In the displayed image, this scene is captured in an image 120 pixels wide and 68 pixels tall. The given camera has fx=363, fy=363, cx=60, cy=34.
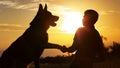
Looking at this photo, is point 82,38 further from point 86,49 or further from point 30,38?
point 30,38

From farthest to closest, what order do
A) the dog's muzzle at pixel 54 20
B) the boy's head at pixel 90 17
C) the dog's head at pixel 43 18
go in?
the dog's muzzle at pixel 54 20 → the dog's head at pixel 43 18 → the boy's head at pixel 90 17

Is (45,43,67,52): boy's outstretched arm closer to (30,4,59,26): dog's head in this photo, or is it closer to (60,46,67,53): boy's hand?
(60,46,67,53): boy's hand

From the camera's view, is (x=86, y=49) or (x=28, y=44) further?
(x=28, y=44)

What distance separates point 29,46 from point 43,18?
43.5 inches

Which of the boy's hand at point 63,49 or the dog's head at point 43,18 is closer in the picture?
the boy's hand at point 63,49

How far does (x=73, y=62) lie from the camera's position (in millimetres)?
8383

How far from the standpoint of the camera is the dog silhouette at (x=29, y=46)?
10.4 m

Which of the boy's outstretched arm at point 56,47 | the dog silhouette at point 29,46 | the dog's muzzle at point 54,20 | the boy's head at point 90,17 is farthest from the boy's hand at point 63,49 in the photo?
the dog's muzzle at point 54,20

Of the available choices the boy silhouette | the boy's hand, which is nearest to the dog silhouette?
the boy's hand

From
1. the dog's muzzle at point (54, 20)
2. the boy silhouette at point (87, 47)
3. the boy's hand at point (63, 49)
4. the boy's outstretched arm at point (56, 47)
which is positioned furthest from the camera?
the dog's muzzle at point (54, 20)

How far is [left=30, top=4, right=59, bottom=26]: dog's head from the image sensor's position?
11.2m

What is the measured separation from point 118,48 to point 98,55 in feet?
67.7

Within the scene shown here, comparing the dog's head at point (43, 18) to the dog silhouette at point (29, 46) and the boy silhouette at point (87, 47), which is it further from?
the boy silhouette at point (87, 47)

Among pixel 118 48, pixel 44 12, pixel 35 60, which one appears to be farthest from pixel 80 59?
pixel 118 48
